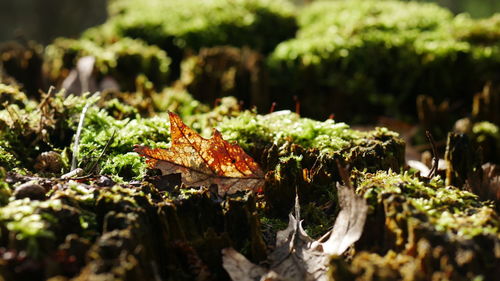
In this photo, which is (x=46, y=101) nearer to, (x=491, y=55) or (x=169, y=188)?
(x=169, y=188)

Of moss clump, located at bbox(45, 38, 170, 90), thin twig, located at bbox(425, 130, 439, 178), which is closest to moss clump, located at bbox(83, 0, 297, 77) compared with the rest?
moss clump, located at bbox(45, 38, 170, 90)

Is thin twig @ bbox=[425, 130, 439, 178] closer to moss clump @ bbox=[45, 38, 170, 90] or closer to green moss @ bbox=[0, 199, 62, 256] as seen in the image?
green moss @ bbox=[0, 199, 62, 256]

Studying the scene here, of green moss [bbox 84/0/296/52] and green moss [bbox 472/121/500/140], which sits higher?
green moss [bbox 84/0/296/52]

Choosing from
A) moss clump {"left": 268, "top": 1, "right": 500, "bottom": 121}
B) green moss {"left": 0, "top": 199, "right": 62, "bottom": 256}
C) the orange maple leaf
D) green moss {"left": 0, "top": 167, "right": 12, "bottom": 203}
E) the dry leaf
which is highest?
moss clump {"left": 268, "top": 1, "right": 500, "bottom": 121}

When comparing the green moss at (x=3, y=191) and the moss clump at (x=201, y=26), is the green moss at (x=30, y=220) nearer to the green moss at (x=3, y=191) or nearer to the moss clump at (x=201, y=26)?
the green moss at (x=3, y=191)

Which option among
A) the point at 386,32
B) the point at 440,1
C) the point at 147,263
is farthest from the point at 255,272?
the point at 440,1

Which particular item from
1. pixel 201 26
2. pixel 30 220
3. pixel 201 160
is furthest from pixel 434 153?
pixel 201 26
